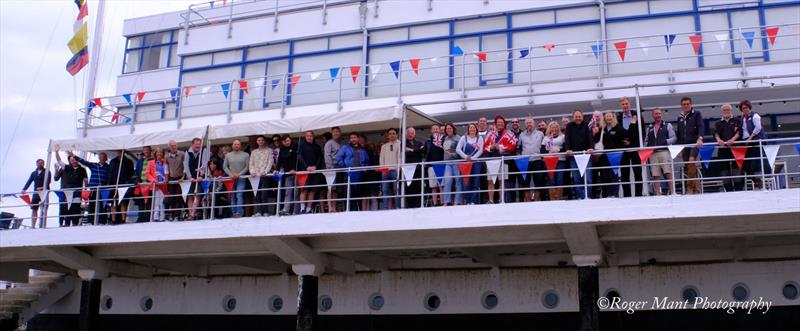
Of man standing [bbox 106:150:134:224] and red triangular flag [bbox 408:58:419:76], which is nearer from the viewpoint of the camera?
man standing [bbox 106:150:134:224]

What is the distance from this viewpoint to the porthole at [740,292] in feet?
44.9

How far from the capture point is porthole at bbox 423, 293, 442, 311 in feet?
51.3

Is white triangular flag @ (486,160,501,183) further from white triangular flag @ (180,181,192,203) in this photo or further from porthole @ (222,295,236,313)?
porthole @ (222,295,236,313)

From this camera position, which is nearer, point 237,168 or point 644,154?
point 644,154

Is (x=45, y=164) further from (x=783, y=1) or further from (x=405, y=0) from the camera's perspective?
(x=783, y=1)

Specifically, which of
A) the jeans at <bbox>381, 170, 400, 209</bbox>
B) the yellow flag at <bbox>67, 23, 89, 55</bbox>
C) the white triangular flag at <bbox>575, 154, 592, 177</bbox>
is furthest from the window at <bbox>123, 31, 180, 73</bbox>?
the white triangular flag at <bbox>575, 154, 592, 177</bbox>

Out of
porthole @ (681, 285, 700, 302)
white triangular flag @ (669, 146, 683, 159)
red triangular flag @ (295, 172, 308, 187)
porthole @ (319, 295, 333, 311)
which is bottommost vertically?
porthole @ (319, 295, 333, 311)

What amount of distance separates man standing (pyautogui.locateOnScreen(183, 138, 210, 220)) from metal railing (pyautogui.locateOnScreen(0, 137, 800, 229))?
0.08 metres

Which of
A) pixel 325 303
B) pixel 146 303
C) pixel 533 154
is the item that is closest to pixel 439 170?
pixel 533 154

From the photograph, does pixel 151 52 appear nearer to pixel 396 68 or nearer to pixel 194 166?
pixel 396 68

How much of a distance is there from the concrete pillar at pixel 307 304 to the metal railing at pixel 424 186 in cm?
128

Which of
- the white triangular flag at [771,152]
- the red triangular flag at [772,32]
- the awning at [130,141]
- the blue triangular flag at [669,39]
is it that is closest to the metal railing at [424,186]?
the white triangular flag at [771,152]

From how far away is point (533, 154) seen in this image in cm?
1245

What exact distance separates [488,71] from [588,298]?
635cm
